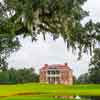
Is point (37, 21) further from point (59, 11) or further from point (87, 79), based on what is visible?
point (87, 79)

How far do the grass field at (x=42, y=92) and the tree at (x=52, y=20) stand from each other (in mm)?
13616

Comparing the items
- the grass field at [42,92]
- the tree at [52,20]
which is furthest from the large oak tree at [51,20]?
the grass field at [42,92]

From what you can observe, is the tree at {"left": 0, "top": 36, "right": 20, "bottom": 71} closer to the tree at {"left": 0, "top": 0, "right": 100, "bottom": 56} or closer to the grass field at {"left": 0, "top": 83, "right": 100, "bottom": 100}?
the tree at {"left": 0, "top": 0, "right": 100, "bottom": 56}

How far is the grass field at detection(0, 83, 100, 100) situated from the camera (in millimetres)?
9078

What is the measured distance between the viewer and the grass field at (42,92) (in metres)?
9.08

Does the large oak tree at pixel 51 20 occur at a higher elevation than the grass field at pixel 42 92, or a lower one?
higher

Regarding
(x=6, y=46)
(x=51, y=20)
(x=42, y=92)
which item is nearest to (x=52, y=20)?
(x=51, y=20)

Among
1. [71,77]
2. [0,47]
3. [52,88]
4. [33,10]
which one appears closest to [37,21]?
[33,10]

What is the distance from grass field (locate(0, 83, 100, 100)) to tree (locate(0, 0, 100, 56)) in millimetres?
13616

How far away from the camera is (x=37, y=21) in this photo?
80.8 ft

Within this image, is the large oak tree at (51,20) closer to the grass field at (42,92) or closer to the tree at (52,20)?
the tree at (52,20)

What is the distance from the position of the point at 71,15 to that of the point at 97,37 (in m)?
2.31

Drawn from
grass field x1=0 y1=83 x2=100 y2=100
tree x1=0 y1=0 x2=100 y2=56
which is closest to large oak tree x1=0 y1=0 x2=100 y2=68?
tree x1=0 y1=0 x2=100 y2=56

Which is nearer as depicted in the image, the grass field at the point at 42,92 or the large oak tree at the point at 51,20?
the grass field at the point at 42,92
